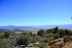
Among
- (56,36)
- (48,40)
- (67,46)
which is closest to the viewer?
(67,46)

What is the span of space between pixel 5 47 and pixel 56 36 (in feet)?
39.8

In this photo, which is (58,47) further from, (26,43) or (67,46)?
(26,43)

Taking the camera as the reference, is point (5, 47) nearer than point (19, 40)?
Yes

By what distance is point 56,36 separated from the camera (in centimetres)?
2392

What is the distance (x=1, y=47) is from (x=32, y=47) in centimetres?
480

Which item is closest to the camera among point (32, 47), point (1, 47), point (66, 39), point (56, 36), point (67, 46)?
point (1, 47)

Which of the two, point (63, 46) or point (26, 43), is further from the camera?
point (26, 43)

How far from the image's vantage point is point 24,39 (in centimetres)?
1903

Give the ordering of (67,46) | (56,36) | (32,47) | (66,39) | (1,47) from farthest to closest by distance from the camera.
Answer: (56,36), (66,39), (32,47), (67,46), (1,47)

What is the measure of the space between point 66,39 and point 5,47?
792 cm

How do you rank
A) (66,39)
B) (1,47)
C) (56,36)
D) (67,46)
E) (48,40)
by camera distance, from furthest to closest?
(56,36), (48,40), (66,39), (67,46), (1,47)

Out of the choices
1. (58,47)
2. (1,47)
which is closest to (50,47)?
(58,47)

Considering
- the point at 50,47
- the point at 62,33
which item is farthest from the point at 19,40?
the point at 62,33

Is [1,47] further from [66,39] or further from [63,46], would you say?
[66,39]
